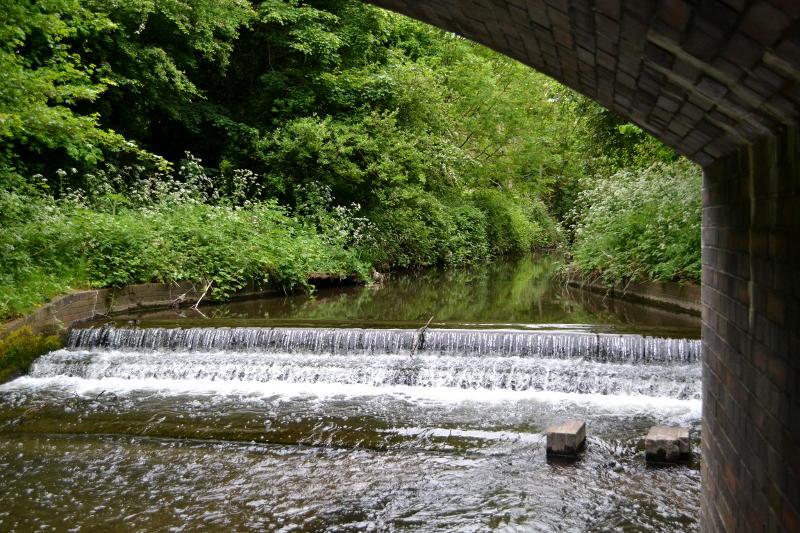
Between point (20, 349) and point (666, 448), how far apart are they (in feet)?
28.9

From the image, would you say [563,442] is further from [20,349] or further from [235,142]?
[235,142]

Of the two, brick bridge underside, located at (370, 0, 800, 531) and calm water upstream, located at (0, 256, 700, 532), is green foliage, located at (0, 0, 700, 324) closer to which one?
calm water upstream, located at (0, 256, 700, 532)

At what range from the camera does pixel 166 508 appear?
17.9 feet

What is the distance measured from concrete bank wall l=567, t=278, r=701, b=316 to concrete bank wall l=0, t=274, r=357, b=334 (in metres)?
8.31

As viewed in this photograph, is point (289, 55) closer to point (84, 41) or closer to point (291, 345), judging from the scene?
point (84, 41)

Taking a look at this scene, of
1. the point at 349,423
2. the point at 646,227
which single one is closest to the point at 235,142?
the point at 646,227

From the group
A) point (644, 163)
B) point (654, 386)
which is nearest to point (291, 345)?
point (654, 386)

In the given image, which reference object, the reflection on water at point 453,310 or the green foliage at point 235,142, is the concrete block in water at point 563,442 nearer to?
the reflection on water at point 453,310

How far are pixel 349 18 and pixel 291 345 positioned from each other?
13.8 metres

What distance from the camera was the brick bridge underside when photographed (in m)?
1.87

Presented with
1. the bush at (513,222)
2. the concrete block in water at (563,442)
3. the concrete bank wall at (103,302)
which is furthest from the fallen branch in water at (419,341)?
the bush at (513,222)

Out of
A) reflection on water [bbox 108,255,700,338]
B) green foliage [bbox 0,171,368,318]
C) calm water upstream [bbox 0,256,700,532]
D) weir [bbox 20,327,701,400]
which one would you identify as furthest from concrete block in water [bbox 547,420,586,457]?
green foliage [bbox 0,171,368,318]

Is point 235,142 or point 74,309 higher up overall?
point 235,142

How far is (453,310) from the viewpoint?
557 inches
